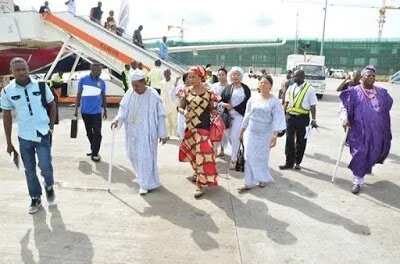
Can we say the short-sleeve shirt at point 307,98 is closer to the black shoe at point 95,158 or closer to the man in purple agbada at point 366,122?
the man in purple agbada at point 366,122

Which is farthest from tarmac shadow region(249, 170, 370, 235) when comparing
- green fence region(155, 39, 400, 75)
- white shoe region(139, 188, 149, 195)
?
green fence region(155, 39, 400, 75)

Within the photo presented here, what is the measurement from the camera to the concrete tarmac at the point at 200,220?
14.3 ft

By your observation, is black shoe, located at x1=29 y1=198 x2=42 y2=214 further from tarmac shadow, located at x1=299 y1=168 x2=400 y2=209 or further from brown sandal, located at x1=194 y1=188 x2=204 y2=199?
tarmac shadow, located at x1=299 y1=168 x2=400 y2=209

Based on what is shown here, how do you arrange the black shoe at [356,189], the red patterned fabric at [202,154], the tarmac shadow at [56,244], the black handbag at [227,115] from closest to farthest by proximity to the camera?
the tarmac shadow at [56,244] < the red patterned fabric at [202,154] < the black shoe at [356,189] < the black handbag at [227,115]

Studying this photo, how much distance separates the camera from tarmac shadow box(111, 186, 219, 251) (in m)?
4.71

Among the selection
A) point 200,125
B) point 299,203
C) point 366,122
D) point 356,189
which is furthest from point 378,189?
point 200,125

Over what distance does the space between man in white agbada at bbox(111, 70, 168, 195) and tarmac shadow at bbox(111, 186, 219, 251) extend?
0.94ft

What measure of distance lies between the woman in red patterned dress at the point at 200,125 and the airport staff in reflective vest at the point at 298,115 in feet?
6.32

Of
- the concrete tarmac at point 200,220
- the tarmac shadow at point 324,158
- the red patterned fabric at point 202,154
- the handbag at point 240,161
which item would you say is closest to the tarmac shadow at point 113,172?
the concrete tarmac at point 200,220

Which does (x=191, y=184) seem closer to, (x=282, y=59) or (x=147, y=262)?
(x=147, y=262)

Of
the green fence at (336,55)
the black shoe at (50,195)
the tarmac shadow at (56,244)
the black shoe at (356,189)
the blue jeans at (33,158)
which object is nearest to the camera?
the tarmac shadow at (56,244)

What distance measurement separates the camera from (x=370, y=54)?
84.9 m

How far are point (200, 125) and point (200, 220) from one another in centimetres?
127

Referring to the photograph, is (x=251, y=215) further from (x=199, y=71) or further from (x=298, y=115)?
(x=298, y=115)
